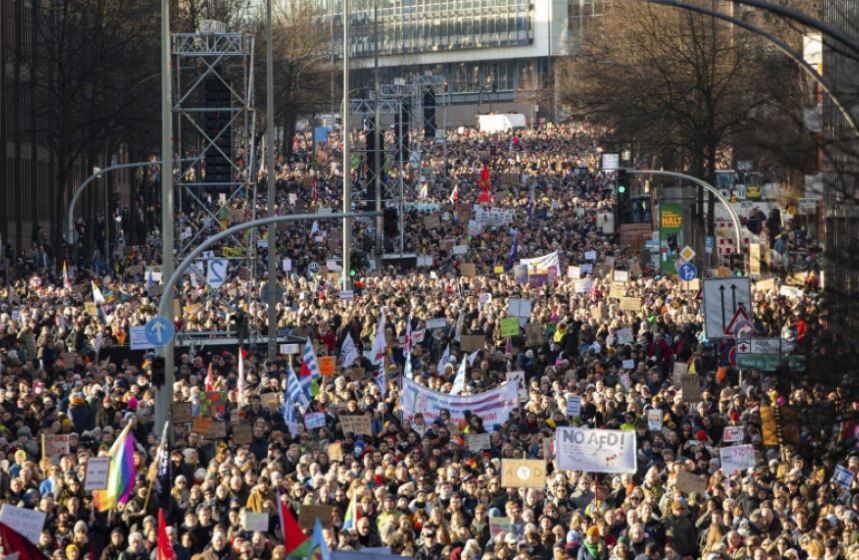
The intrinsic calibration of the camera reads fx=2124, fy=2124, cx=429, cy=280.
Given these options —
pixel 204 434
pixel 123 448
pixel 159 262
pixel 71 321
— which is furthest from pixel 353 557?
pixel 159 262

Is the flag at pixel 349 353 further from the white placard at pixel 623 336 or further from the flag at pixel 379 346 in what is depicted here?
the white placard at pixel 623 336

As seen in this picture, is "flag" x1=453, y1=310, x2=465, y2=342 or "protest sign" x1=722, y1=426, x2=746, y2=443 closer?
A: "protest sign" x1=722, y1=426, x2=746, y2=443

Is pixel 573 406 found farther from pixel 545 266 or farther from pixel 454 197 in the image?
pixel 454 197

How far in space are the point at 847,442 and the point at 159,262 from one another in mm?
43354

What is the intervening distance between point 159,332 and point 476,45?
14691cm

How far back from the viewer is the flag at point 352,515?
64.3 ft

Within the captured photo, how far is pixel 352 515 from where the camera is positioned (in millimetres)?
19734

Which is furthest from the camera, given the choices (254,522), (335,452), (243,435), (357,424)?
(357,424)

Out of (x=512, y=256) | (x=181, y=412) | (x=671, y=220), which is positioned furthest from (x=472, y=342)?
(x=671, y=220)

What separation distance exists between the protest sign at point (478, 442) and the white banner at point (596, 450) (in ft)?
8.19

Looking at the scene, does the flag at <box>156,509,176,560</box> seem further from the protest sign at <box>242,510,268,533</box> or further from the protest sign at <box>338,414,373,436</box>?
the protest sign at <box>338,414,373,436</box>

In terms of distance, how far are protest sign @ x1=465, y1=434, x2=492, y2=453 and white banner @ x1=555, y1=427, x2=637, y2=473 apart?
8.19 ft

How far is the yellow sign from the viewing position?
59.1m

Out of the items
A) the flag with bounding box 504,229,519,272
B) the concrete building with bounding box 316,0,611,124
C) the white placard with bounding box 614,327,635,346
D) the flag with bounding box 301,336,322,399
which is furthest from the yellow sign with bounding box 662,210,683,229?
the concrete building with bounding box 316,0,611,124
